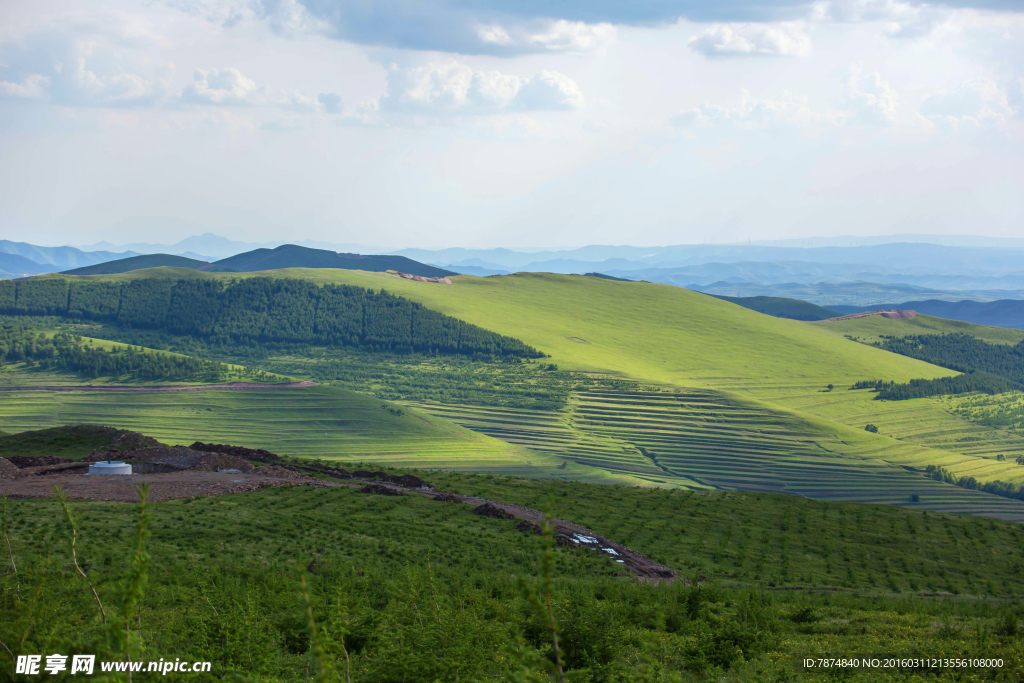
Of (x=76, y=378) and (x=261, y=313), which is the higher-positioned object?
(x=261, y=313)

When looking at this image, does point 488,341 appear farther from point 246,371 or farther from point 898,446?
point 898,446

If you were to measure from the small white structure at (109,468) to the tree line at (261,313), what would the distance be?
13204 cm

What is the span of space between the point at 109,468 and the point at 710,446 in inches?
3811

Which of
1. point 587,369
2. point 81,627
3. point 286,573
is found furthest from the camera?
point 587,369

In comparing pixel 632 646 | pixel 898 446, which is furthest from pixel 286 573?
pixel 898 446

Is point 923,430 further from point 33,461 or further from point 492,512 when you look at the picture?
point 33,461

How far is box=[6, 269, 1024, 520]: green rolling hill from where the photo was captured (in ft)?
349

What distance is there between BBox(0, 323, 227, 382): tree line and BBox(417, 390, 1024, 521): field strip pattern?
42.9 meters

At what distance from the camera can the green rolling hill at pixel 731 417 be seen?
349 feet

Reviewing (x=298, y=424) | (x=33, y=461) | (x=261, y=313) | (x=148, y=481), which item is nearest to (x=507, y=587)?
(x=148, y=481)

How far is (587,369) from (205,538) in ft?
419

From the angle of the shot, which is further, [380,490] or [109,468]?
[380,490]

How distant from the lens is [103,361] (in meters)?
131

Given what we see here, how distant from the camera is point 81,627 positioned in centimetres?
1376
